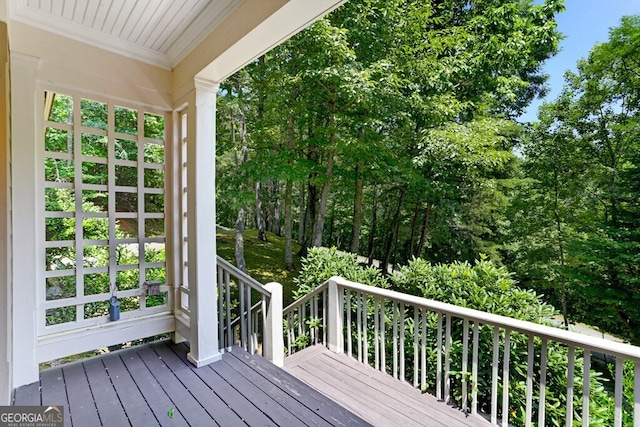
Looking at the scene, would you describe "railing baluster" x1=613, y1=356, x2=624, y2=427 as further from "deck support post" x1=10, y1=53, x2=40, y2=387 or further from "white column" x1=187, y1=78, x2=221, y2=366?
"deck support post" x1=10, y1=53, x2=40, y2=387

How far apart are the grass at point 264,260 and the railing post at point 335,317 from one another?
3.92m

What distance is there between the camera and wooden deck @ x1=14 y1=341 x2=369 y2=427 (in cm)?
173

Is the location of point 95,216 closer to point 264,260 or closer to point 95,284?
point 95,284

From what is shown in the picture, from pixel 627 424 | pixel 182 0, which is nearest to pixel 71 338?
pixel 182 0

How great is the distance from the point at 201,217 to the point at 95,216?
886mm

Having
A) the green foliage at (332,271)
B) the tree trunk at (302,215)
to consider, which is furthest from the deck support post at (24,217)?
Result: the tree trunk at (302,215)

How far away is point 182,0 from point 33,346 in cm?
248

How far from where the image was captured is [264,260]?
29.0ft

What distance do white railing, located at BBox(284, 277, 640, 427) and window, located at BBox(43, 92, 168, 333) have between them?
1920 mm

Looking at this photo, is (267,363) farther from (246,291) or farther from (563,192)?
(563,192)

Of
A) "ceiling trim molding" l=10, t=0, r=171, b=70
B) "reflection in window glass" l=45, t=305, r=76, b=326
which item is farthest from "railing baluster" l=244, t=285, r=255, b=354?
Result: "reflection in window glass" l=45, t=305, r=76, b=326

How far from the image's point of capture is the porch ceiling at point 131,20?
72.6 inches

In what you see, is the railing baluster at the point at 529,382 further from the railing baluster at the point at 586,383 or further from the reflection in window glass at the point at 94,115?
the reflection in window glass at the point at 94,115

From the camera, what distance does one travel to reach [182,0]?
70.3 inches
